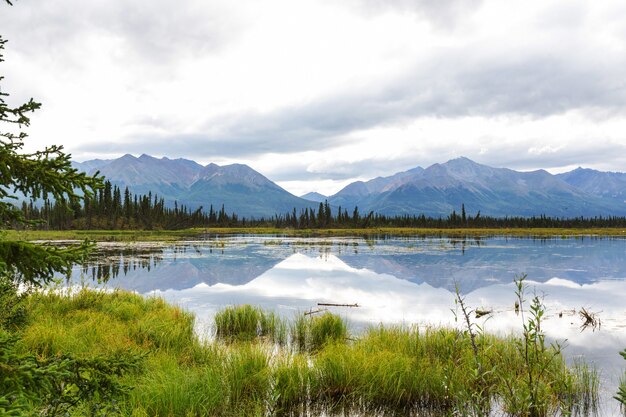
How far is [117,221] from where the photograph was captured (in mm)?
137000

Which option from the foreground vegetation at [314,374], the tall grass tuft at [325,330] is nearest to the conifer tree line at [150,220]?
the foreground vegetation at [314,374]

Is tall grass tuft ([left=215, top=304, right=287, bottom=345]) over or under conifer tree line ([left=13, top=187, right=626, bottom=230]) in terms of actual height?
under

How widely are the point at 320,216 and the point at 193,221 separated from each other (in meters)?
60.2

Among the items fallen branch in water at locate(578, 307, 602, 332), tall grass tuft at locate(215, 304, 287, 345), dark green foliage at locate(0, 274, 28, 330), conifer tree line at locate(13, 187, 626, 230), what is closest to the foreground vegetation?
dark green foliage at locate(0, 274, 28, 330)

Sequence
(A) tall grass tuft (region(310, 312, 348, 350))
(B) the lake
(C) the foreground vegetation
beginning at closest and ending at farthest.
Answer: (C) the foreground vegetation < (A) tall grass tuft (region(310, 312, 348, 350)) < (B) the lake

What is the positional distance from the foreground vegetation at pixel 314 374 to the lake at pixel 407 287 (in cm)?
196

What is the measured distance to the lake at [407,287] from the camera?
1731 centimetres

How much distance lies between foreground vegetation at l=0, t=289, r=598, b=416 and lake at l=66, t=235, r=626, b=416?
196 centimetres

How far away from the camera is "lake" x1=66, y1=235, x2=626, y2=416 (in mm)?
17312

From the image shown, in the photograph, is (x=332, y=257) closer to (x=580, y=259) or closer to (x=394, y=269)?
(x=394, y=269)

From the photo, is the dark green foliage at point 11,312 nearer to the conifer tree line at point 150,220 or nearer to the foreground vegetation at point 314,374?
the foreground vegetation at point 314,374

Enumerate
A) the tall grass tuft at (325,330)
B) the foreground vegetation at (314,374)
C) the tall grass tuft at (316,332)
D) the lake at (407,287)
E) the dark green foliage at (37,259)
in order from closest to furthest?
1. the dark green foliage at (37,259)
2. the foreground vegetation at (314,374)
3. the tall grass tuft at (316,332)
4. the tall grass tuft at (325,330)
5. the lake at (407,287)

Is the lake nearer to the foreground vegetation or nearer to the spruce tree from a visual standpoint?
the foreground vegetation

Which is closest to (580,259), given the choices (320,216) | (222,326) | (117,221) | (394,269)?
(394,269)
